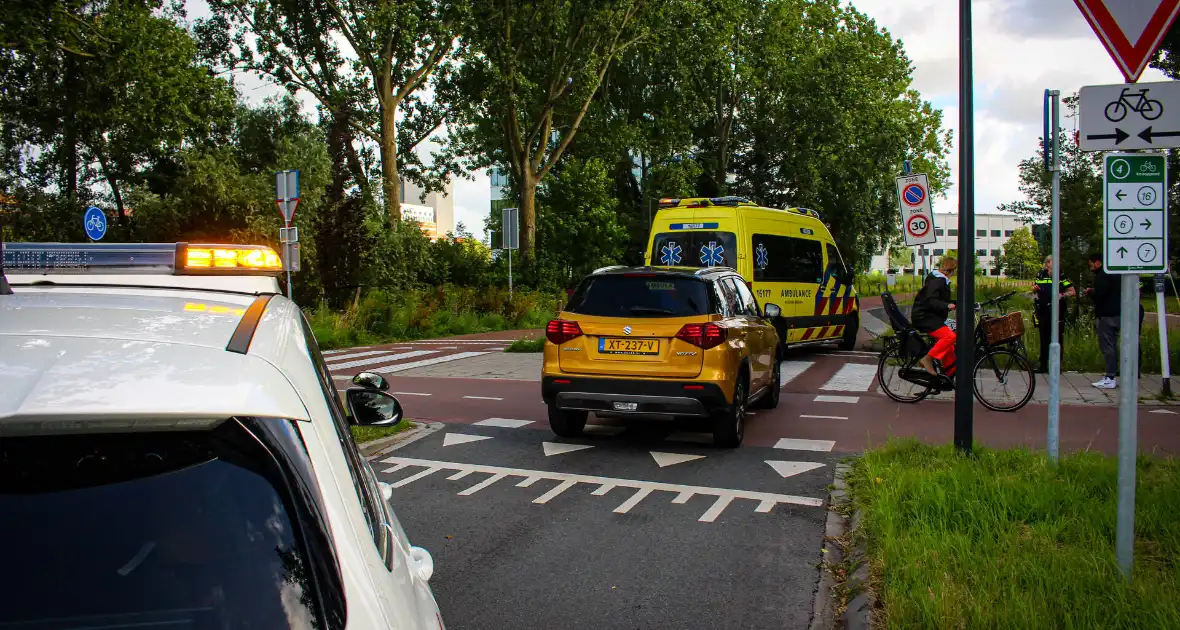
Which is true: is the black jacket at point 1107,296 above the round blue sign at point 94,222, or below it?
below

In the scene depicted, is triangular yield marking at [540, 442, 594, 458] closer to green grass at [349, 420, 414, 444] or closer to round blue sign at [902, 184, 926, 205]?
green grass at [349, 420, 414, 444]

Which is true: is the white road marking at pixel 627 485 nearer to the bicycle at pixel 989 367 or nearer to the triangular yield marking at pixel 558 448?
the triangular yield marking at pixel 558 448

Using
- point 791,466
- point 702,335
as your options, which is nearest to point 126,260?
point 702,335

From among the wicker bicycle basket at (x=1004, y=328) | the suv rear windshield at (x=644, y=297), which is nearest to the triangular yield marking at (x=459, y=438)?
the suv rear windshield at (x=644, y=297)

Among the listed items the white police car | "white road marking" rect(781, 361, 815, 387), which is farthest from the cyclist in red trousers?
→ the white police car

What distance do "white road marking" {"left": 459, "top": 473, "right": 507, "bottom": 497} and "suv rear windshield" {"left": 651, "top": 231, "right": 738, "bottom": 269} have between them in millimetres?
8729

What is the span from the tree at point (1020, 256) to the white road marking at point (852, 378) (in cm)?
7117

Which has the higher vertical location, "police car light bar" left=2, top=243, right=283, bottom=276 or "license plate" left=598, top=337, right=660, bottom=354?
"police car light bar" left=2, top=243, right=283, bottom=276

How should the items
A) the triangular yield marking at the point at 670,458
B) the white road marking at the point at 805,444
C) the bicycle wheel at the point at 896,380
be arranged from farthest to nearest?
the bicycle wheel at the point at 896,380, the white road marking at the point at 805,444, the triangular yield marking at the point at 670,458

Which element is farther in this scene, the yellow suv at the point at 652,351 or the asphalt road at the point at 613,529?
the yellow suv at the point at 652,351

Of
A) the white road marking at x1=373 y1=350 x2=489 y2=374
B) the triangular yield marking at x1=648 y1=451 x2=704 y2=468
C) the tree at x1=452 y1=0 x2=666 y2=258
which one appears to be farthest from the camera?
the tree at x1=452 y1=0 x2=666 y2=258

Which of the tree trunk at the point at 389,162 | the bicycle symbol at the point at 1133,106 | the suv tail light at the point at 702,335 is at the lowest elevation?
the suv tail light at the point at 702,335

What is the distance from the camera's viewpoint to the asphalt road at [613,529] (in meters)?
4.67

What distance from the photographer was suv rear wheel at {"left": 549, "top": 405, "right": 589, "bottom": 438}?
929 centimetres
